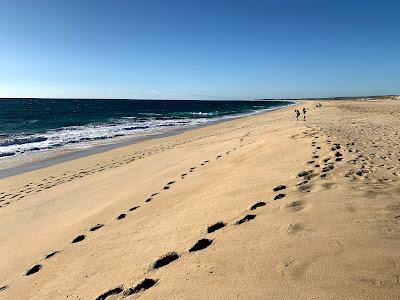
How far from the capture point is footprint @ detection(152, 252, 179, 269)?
424 cm

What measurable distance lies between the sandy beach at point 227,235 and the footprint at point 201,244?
2 centimetres

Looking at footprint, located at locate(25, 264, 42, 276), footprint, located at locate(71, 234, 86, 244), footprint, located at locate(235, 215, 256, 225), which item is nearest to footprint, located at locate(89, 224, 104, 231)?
footprint, located at locate(71, 234, 86, 244)

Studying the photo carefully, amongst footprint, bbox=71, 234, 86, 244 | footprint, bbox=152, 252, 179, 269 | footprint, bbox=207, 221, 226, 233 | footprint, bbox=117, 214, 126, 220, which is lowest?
footprint, bbox=71, 234, 86, 244

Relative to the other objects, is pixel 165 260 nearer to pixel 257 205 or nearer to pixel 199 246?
pixel 199 246

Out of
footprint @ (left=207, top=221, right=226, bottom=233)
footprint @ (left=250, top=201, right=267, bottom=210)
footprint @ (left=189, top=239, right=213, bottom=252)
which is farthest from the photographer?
footprint @ (left=250, top=201, right=267, bottom=210)

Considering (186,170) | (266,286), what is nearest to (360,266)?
(266,286)

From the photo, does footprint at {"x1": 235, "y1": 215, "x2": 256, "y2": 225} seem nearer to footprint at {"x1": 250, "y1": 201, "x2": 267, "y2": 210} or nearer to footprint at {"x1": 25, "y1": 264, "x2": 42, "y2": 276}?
footprint at {"x1": 250, "y1": 201, "x2": 267, "y2": 210}

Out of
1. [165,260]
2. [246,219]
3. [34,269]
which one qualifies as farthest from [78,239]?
[246,219]

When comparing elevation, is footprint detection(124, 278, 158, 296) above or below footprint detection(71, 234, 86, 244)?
above

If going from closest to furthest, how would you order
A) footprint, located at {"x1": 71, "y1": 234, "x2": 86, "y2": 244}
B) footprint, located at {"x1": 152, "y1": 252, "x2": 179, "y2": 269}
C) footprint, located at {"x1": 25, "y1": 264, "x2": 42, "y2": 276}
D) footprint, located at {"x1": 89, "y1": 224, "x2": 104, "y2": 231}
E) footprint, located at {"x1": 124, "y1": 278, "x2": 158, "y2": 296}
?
1. footprint, located at {"x1": 124, "y1": 278, "x2": 158, "y2": 296}
2. footprint, located at {"x1": 152, "y1": 252, "x2": 179, "y2": 269}
3. footprint, located at {"x1": 25, "y1": 264, "x2": 42, "y2": 276}
4. footprint, located at {"x1": 71, "y1": 234, "x2": 86, "y2": 244}
5. footprint, located at {"x1": 89, "y1": 224, "x2": 104, "y2": 231}

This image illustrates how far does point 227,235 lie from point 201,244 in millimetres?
348

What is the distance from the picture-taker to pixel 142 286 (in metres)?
3.74

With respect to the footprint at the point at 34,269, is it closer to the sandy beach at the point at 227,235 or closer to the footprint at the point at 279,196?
the sandy beach at the point at 227,235

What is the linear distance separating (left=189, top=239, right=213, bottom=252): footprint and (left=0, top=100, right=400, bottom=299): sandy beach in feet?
0.06
